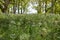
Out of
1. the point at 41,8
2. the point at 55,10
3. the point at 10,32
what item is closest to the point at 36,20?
the point at 10,32

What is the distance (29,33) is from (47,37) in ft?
1.69

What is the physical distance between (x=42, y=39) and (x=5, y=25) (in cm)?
107

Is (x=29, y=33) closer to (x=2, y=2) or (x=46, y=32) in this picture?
(x=46, y=32)

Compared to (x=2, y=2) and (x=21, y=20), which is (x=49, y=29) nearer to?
(x=21, y=20)

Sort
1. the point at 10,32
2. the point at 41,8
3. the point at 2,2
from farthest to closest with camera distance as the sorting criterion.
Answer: the point at 41,8, the point at 2,2, the point at 10,32

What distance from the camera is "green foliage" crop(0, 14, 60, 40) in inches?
175

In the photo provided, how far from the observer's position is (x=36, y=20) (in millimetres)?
4688

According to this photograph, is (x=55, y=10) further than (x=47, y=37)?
Yes

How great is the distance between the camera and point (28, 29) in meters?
4.57

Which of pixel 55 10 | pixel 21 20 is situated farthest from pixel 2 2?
pixel 21 20

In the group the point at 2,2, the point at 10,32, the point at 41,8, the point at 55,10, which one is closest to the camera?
the point at 10,32

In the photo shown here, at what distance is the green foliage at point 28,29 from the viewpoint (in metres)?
4.44

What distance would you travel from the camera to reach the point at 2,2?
55.8 ft

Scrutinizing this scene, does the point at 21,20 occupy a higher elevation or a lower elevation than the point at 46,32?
higher
